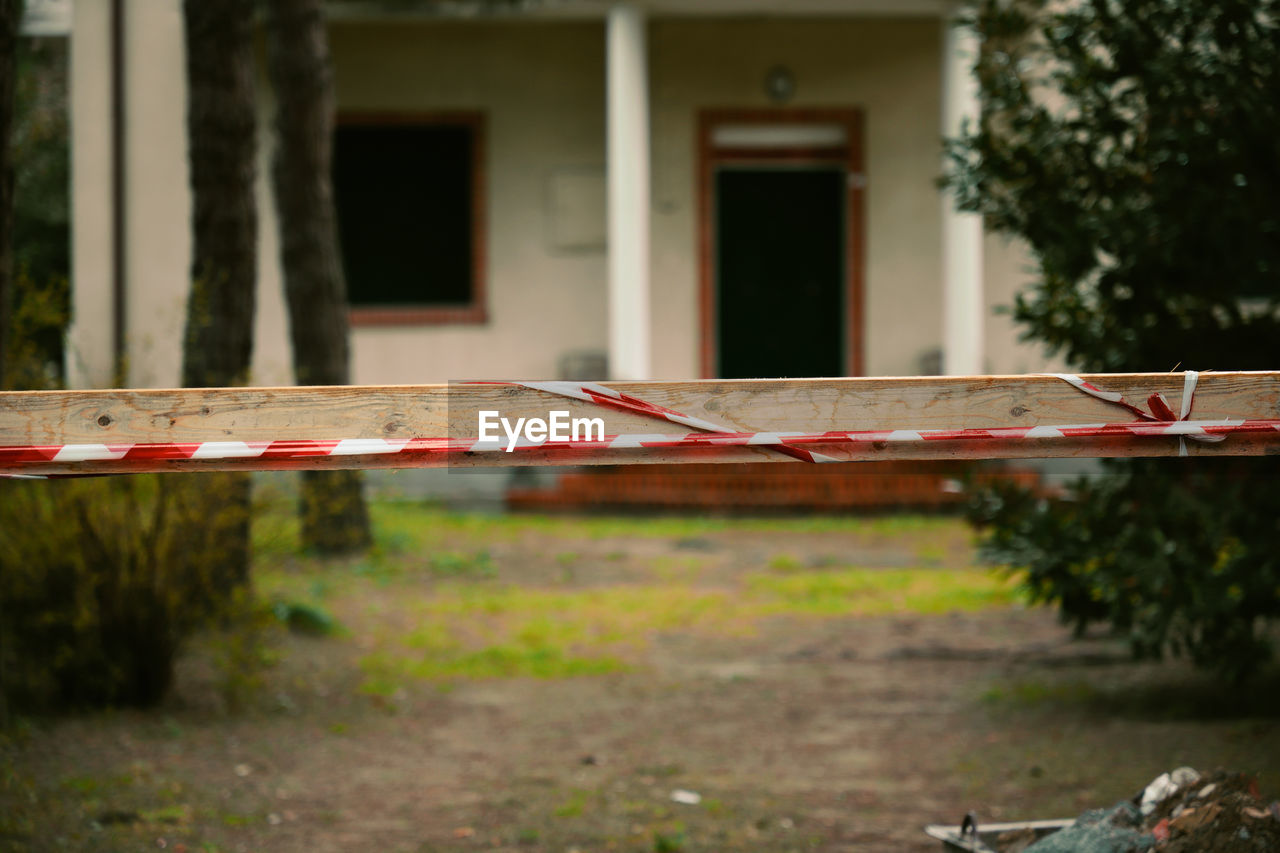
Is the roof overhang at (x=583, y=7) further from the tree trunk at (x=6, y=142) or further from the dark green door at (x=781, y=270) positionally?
the tree trunk at (x=6, y=142)

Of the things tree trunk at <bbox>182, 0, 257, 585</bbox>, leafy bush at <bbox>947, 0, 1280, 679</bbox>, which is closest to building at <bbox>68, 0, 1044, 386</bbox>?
tree trunk at <bbox>182, 0, 257, 585</bbox>

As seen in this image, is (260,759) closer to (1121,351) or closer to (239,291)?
(239,291)

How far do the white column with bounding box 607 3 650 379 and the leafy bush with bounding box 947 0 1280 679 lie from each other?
21.3 ft

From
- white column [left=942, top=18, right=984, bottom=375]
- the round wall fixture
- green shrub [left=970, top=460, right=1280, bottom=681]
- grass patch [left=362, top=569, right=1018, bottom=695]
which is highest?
the round wall fixture

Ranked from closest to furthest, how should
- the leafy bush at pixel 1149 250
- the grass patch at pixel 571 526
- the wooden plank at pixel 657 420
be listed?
the wooden plank at pixel 657 420 < the leafy bush at pixel 1149 250 < the grass patch at pixel 571 526

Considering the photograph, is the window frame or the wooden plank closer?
the wooden plank

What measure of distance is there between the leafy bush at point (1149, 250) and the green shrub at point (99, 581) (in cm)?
346

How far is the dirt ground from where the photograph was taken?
16.1ft

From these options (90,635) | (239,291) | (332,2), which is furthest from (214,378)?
(332,2)

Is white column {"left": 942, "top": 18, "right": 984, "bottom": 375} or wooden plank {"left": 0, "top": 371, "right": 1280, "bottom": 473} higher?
white column {"left": 942, "top": 18, "right": 984, "bottom": 375}

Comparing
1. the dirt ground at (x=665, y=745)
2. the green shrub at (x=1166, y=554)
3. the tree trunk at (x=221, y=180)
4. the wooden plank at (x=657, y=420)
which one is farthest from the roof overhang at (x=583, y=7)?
the wooden plank at (x=657, y=420)

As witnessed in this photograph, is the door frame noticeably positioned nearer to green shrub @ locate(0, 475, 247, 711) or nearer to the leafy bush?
the leafy bush

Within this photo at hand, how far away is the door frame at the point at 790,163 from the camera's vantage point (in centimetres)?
1395

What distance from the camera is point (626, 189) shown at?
12750mm
